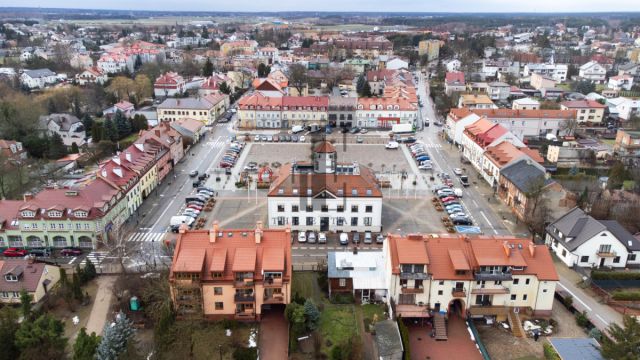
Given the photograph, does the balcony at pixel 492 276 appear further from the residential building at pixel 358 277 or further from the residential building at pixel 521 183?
the residential building at pixel 521 183

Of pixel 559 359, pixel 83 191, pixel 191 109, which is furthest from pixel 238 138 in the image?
pixel 559 359

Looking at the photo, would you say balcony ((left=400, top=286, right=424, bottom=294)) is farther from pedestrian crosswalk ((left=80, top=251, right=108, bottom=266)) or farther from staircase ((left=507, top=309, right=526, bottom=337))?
pedestrian crosswalk ((left=80, top=251, right=108, bottom=266))

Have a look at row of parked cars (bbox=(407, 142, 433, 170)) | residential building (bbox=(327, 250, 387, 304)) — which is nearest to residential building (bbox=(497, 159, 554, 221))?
row of parked cars (bbox=(407, 142, 433, 170))

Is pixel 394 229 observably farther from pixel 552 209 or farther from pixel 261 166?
pixel 261 166

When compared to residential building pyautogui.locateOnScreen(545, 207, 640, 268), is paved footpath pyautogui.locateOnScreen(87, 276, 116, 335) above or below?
below

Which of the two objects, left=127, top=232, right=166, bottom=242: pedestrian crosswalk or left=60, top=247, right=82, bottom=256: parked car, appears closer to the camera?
left=60, top=247, right=82, bottom=256: parked car
